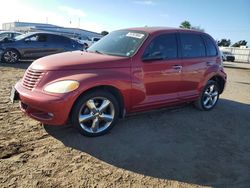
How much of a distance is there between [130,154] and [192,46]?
3.30 meters

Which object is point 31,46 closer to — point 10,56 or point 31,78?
point 10,56

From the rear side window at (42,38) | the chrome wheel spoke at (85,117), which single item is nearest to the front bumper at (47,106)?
the chrome wheel spoke at (85,117)


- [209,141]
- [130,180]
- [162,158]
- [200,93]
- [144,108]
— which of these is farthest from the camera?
[200,93]

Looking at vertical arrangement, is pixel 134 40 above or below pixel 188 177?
above

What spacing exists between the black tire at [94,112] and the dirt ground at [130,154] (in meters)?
0.14

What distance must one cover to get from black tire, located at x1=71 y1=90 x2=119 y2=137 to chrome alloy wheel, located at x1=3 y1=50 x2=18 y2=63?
407 inches

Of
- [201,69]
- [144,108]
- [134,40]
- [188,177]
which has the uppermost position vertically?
[134,40]

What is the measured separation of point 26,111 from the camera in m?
4.84

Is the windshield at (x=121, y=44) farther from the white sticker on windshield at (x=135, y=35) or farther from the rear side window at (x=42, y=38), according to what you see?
the rear side window at (x=42, y=38)

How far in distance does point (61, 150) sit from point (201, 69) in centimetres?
384

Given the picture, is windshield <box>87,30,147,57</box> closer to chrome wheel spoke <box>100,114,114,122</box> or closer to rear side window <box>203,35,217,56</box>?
chrome wheel spoke <box>100,114,114,122</box>

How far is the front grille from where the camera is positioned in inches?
188

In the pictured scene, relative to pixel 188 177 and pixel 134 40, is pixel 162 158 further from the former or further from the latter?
pixel 134 40

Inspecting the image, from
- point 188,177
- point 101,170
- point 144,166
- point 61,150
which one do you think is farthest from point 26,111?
point 188,177
